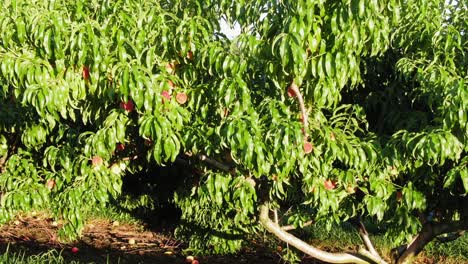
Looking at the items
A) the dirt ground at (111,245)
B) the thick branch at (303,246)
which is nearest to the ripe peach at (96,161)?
the thick branch at (303,246)

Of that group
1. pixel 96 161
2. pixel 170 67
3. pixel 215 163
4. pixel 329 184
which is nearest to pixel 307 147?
pixel 329 184

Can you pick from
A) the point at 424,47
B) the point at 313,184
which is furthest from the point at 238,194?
the point at 424,47

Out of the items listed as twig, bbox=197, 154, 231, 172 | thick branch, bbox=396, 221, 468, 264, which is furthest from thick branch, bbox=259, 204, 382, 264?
twig, bbox=197, 154, 231, 172

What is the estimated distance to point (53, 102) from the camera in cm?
283

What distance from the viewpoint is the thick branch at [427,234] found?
14.0 feet

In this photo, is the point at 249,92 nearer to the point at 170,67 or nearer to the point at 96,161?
the point at 170,67

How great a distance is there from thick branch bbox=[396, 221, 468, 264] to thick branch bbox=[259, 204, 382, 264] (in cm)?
33

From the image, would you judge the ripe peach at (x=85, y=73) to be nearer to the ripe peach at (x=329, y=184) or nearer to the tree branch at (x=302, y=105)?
the tree branch at (x=302, y=105)

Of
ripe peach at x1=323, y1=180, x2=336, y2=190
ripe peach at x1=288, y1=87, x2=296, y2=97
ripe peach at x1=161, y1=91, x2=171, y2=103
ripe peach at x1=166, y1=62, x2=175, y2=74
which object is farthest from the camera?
ripe peach at x1=323, y1=180, x2=336, y2=190

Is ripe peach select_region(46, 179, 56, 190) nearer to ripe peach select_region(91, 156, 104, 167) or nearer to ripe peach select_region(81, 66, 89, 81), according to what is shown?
ripe peach select_region(91, 156, 104, 167)

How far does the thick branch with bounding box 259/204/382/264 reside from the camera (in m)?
4.27

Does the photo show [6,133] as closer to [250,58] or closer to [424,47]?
[250,58]

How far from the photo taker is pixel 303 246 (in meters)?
4.42

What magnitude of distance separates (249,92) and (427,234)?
2.36m
